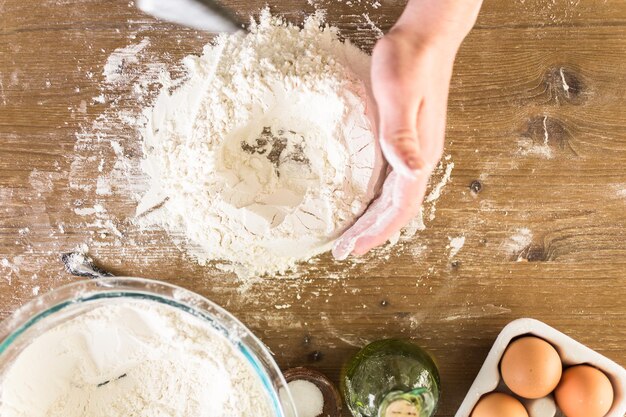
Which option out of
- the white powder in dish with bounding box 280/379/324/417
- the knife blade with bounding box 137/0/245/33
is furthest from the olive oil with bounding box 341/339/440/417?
the knife blade with bounding box 137/0/245/33

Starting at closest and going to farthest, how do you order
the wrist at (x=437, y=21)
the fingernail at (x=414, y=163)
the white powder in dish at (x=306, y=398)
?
the fingernail at (x=414, y=163)
the wrist at (x=437, y=21)
the white powder in dish at (x=306, y=398)

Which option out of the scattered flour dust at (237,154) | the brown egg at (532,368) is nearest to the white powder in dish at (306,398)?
the scattered flour dust at (237,154)

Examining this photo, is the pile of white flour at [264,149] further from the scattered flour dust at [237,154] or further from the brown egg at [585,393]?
the brown egg at [585,393]

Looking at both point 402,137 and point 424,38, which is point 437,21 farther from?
point 402,137

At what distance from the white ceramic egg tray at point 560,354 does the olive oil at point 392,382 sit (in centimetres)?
8

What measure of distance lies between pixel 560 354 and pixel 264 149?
0.63m

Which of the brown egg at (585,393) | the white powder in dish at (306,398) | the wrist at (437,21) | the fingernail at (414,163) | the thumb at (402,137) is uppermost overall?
the wrist at (437,21)

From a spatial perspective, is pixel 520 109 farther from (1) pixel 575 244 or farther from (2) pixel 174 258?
(2) pixel 174 258

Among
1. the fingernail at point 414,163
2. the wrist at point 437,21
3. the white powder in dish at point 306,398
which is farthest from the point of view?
the white powder in dish at point 306,398

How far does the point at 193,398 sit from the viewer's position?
0.94 meters

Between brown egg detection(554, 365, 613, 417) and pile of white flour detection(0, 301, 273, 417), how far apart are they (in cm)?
49

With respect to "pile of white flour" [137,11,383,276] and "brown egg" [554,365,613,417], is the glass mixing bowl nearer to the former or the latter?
"pile of white flour" [137,11,383,276]

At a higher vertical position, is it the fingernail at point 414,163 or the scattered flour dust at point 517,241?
the fingernail at point 414,163

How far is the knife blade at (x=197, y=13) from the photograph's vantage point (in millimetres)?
1017
